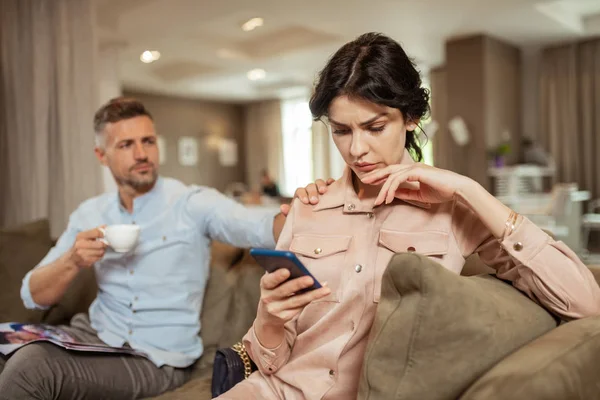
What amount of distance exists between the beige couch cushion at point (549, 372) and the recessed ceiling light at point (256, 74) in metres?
7.48

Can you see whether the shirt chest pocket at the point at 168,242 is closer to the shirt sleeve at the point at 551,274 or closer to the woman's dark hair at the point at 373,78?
the woman's dark hair at the point at 373,78

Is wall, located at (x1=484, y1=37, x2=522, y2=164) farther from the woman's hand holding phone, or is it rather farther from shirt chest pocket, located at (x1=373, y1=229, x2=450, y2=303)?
the woman's hand holding phone

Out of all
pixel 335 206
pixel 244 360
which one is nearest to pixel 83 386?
pixel 244 360

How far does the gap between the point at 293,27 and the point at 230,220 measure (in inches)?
205

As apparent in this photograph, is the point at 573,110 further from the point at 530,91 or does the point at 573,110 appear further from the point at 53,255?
the point at 53,255

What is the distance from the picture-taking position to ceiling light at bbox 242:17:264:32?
5.73m

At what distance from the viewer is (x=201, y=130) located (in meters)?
10.7

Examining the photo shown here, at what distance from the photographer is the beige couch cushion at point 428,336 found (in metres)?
0.82

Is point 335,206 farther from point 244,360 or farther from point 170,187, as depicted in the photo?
point 170,187

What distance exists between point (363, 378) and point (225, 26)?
5790 millimetres

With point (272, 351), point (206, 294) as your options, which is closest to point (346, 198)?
point (272, 351)

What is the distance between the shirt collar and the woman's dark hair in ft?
0.49

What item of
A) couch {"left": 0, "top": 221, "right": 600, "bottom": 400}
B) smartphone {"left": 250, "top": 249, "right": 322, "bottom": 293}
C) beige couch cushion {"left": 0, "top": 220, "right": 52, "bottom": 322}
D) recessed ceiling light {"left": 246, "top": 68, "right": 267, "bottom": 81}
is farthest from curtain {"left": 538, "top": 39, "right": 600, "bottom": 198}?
smartphone {"left": 250, "top": 249, "right": 322, "bottom": 293}

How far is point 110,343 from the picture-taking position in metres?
1.71
